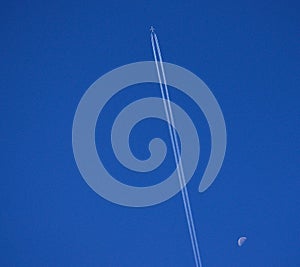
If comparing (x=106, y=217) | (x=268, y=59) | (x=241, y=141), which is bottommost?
(x=106, y=217)

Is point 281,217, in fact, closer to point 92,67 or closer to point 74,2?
point 92,67

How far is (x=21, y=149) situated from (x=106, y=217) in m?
0.39

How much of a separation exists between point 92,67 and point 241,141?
0.60 meters

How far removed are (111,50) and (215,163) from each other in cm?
55

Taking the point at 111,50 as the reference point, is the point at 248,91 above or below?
below

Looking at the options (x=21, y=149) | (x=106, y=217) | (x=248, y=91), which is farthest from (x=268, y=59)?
(x=21, y=149)

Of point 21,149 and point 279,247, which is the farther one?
point 279,247

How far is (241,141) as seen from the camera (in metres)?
1.43

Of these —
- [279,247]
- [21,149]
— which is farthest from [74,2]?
[279,247]

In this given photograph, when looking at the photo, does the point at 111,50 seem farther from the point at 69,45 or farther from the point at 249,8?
the point at 249,8

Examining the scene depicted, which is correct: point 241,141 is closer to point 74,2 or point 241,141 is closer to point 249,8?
point 249,8

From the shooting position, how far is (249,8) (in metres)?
1.39

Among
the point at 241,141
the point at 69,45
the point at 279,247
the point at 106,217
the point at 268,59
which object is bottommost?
the point at 279,247

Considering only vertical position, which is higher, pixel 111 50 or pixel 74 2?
pixel 74 2
